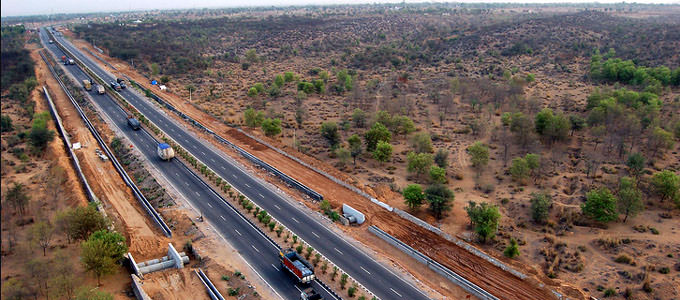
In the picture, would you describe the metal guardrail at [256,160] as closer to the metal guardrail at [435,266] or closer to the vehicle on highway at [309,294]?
the metal guardrail at [435,266]

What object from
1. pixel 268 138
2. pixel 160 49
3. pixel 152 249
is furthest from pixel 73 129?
pixel 160 49

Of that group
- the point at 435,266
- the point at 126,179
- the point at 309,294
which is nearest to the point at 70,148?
the point at 126,179

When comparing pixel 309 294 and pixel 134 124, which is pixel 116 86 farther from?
pixel 309 294

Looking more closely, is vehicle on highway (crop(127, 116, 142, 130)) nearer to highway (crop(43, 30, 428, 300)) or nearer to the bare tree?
highway (crop(43, 30, 428, 300))

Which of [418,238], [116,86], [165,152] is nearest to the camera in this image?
[418,238]

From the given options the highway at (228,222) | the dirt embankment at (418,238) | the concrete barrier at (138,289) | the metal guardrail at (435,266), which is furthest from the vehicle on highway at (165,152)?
the metal guardrail at (435,266)

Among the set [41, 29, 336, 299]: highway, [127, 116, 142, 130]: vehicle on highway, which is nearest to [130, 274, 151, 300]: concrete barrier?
[41, 29, 336, 299]: highway
